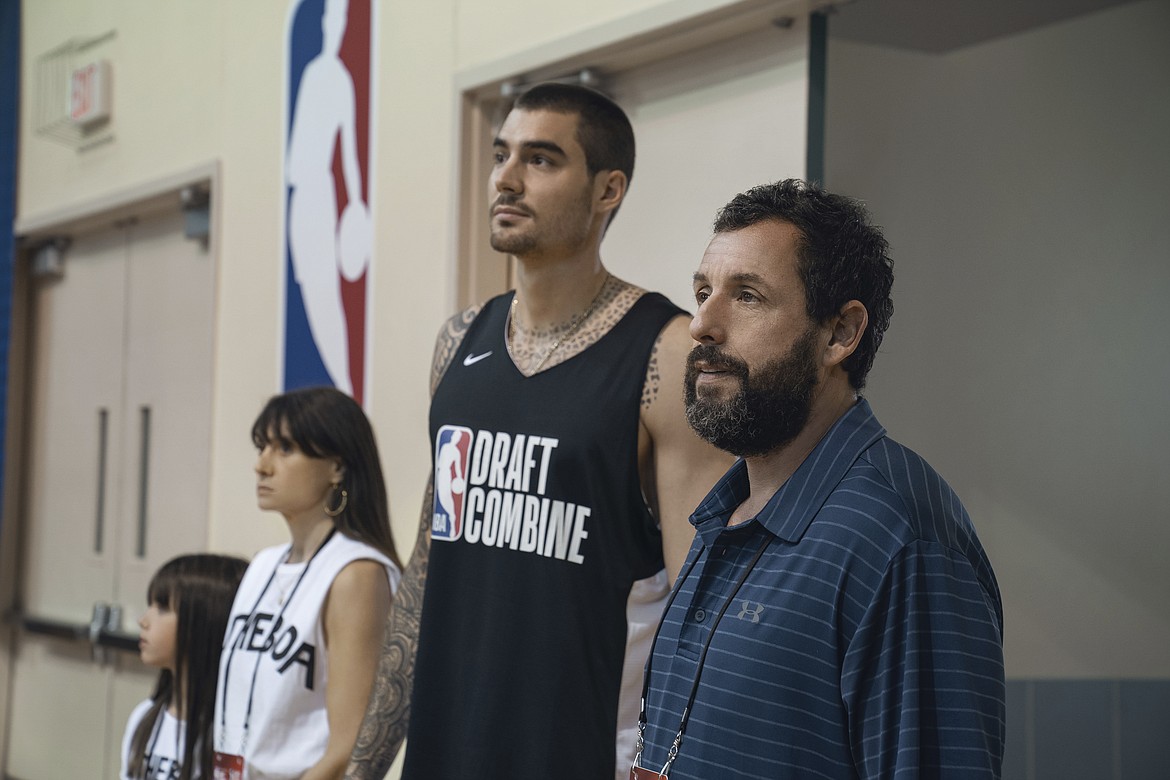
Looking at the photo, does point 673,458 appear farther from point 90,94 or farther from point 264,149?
point 90,94

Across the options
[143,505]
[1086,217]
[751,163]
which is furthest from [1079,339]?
[143,505]

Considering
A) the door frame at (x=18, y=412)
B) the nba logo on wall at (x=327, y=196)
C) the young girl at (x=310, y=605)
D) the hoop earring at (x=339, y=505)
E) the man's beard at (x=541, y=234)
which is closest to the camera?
the man's beard at (x=541, y=234)

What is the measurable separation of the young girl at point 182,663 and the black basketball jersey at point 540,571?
87 centimetres

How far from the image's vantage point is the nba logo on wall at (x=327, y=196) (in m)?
3.68

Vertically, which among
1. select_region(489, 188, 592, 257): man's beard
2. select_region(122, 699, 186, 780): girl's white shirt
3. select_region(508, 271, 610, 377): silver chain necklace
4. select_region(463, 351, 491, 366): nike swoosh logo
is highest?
select_region(489, 188, 592, 257): man's beard

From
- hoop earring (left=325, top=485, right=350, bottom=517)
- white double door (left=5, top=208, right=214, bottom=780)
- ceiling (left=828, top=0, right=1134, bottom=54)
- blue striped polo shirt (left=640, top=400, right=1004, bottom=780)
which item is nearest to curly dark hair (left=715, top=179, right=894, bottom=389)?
blue striped polo shirt (left=640, top=400, right=1004, bottom=780)

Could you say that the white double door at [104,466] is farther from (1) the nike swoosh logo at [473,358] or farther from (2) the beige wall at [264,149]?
(1) the nike swoosh logo at [473,358]

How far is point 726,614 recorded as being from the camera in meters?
1.29

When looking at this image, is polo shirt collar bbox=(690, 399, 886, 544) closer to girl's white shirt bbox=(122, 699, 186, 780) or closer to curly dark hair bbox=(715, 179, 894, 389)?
curly dark hair bbox=(715, 179, 894, 389)

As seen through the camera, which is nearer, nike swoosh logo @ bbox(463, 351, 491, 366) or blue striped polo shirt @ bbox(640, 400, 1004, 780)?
blue striped polo shirt @ bbox(640, 400, 1004, 780)

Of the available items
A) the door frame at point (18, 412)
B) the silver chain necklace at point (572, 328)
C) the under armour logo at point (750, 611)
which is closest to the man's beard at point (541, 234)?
the silver chain necklace at point (572, 328)

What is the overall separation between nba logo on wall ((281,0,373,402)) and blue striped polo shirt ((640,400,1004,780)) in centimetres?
246

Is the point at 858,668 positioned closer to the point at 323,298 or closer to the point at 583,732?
the point at 583,732

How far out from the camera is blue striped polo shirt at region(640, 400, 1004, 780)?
1.12 meters
